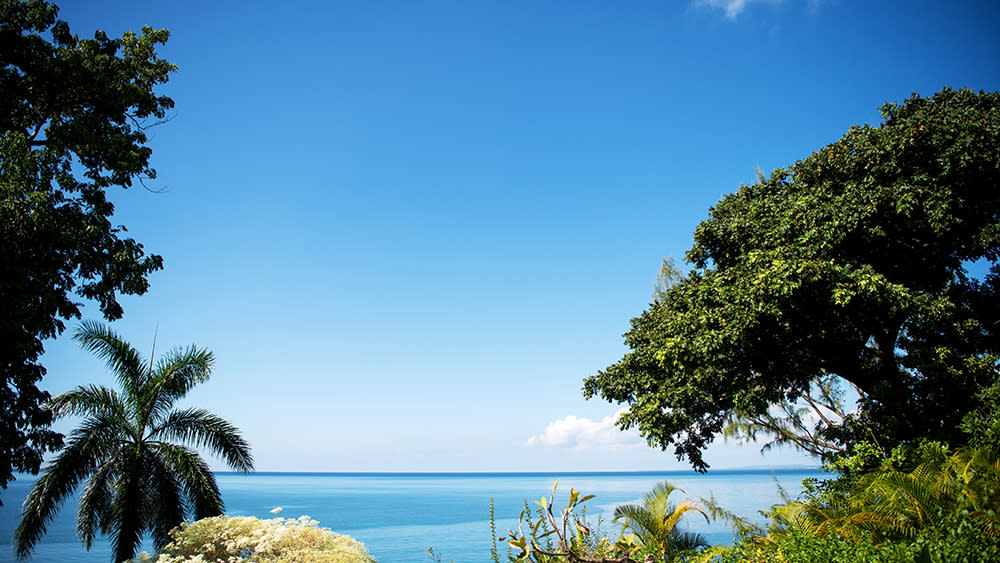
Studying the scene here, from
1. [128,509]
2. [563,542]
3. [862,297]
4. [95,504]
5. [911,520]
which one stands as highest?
[862,297]

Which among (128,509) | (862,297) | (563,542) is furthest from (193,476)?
(862,297)

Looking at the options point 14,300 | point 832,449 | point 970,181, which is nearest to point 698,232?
point 970,181

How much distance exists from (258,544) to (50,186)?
8205 millimetres

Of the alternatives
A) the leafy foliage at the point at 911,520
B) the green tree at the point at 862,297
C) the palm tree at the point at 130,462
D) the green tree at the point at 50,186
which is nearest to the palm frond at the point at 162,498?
the palm tree at the point at 130,462

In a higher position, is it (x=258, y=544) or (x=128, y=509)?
(x=258, y=544)

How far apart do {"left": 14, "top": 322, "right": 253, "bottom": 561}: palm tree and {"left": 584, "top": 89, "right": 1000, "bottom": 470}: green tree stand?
11.7m

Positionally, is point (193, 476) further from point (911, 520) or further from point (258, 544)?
point (911, 520)

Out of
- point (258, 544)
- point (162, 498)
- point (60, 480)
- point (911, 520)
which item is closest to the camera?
point (911, 520)

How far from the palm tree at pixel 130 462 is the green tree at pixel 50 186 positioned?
4435 millimetres

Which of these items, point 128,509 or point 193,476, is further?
point 193,476

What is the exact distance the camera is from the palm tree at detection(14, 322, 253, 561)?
12.7 metres

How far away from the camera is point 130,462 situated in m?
13.4

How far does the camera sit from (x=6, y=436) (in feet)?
27.5

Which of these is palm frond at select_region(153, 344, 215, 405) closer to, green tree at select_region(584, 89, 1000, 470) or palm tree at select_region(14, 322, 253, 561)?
palm tree at select_region(14, 322, 253, 561)
